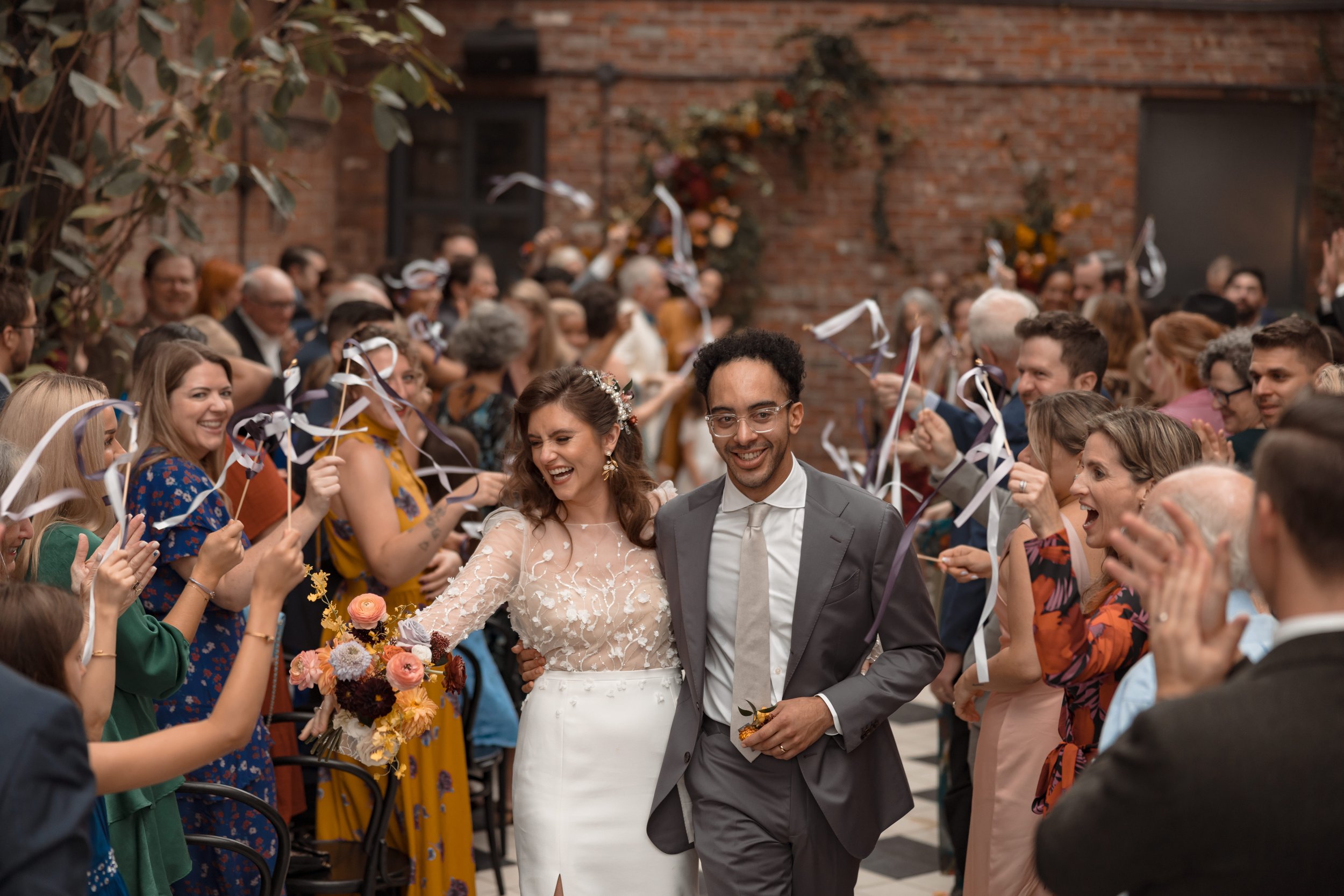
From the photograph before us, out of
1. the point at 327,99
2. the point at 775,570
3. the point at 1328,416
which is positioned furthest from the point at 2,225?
the point at 1328,416

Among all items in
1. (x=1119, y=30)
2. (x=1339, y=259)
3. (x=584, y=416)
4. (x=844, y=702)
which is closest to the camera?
(x=844, y=702)

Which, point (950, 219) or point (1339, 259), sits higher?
point (950, 219)

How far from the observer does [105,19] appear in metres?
3.84

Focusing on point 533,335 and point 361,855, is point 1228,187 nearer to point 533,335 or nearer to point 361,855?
point 533,335

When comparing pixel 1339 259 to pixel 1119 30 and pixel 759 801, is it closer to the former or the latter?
pixel 759 801

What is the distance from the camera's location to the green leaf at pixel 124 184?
160 inches

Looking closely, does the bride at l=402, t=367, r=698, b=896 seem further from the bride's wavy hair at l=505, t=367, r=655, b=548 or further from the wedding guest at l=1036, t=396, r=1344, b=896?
the wedding guest at l=1036, t=396, r=1344, b=896

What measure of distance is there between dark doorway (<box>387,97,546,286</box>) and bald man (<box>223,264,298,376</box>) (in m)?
4.39

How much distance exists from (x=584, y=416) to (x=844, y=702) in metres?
0.82

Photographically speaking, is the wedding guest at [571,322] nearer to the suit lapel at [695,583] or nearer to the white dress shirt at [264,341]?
the white dress shirt at [264,341]

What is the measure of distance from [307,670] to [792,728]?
0.95m

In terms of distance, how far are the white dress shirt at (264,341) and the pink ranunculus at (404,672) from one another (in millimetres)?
3458

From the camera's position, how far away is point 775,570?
8.68ft

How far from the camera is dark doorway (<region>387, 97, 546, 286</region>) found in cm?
1009
